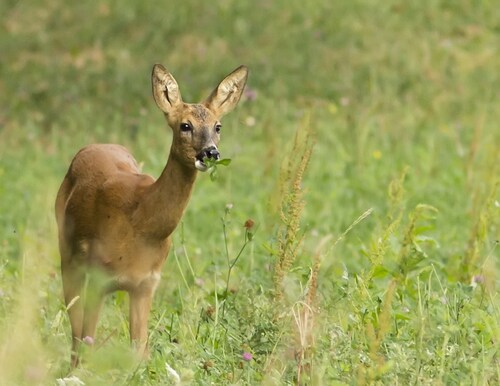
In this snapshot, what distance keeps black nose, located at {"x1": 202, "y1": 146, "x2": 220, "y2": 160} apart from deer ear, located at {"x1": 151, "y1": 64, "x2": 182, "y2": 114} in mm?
495

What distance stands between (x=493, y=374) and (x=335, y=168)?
6.28 meters

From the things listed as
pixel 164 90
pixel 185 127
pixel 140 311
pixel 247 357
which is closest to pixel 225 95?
pixel 164 90

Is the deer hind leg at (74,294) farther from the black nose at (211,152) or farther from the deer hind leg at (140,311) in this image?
the black nose at (211,152)

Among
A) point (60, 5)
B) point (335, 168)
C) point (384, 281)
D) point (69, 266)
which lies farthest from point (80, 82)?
point (69, 266)

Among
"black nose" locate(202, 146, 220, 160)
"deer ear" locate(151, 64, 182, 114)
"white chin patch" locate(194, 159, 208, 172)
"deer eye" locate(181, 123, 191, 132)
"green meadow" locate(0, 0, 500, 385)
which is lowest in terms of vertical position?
"green meadow" locate(0, 0, 500, 385)

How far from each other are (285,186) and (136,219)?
0.72m

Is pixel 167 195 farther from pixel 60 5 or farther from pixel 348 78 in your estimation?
pixel 60 5

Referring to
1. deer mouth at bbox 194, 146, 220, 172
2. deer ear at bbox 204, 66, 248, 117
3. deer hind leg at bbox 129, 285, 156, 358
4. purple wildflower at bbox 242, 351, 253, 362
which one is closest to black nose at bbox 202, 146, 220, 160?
deer mouth at bbox 194, 146, 220, 172

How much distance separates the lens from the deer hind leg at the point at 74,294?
6.08 metres

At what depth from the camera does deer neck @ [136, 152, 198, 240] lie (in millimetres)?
5910

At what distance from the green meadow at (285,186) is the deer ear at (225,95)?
360mm

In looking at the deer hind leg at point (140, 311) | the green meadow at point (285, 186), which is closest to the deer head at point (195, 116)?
the green meadow at point (285, 186)

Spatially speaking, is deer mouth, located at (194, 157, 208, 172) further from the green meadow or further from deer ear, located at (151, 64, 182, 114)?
deer ear, located at (151, 64, 182, 114)

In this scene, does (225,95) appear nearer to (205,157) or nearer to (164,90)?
(164,90)
